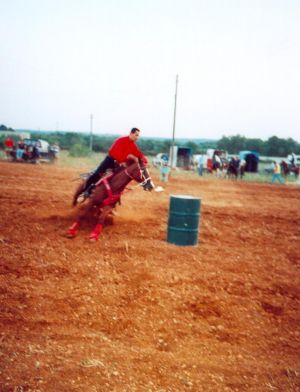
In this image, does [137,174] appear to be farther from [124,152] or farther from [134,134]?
[134,134]

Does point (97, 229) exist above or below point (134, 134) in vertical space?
below

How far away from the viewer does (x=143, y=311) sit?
4930 millimetres

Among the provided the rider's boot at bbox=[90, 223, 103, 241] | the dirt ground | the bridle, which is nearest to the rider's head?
the bridle

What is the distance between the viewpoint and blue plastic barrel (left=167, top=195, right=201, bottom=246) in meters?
7.61

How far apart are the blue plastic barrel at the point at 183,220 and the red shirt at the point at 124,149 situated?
1.14 m

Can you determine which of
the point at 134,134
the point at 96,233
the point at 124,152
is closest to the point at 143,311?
the point at 96,233

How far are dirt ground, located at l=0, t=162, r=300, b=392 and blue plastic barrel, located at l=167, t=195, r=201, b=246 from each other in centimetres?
21

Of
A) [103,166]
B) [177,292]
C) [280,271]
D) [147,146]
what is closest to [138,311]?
[177,292]

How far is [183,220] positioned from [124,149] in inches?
70.8

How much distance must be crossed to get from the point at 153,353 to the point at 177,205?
3874mm

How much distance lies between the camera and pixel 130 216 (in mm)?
9719

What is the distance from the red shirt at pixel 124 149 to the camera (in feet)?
25.9

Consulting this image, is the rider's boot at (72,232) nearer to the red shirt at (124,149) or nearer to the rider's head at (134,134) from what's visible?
the red shirt at (124,149)

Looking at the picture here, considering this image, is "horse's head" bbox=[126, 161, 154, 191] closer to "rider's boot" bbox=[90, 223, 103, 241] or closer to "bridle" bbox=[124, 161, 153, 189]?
"bridle" bbox=[124, 161, 153, 189]
